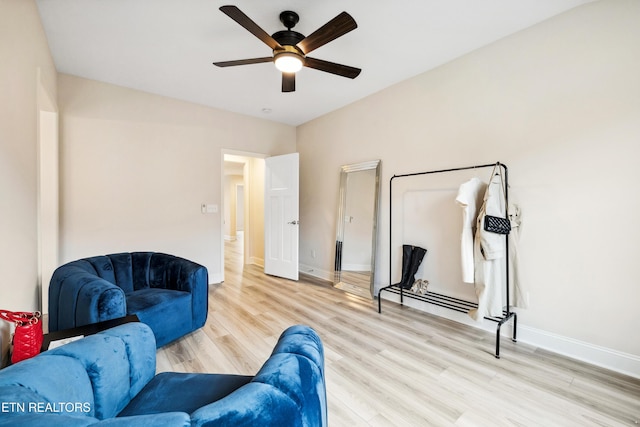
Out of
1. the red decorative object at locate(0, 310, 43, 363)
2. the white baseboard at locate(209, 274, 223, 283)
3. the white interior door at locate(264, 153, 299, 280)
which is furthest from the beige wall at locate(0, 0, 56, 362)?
the white interior door at locate(264, 153, 299, 280)

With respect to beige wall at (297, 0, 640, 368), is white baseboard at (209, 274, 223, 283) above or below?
below

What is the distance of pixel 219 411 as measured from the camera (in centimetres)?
61

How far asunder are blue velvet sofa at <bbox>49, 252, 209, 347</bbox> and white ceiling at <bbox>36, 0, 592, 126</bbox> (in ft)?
6.60

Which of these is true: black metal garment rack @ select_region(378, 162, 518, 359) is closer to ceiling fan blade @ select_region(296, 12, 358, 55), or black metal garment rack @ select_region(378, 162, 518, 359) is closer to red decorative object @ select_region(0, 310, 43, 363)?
ceiling fan blade @ select_region(296, 12, 358, 55)

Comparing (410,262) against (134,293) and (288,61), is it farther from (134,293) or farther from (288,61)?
(134,293)

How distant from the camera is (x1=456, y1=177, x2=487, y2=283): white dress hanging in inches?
92.2

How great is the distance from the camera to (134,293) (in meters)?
2.44

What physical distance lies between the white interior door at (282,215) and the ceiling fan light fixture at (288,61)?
6.60ft

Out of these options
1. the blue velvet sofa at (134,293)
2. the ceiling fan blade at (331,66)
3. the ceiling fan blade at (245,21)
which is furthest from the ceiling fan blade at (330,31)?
the blue velvet sofa at (134,293)

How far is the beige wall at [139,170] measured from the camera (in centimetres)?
317

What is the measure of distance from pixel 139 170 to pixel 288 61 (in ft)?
8.53

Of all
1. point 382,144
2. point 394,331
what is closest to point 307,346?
point 394,331

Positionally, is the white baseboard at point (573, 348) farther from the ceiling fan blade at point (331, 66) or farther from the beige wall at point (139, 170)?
the beige wall at point (139, 170)

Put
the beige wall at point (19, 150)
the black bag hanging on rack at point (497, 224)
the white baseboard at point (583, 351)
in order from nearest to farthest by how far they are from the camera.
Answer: the beige wall at point (19, 150), the white baseboard at point (583, 351), the black bag hanging on rack at point (497, 224)
